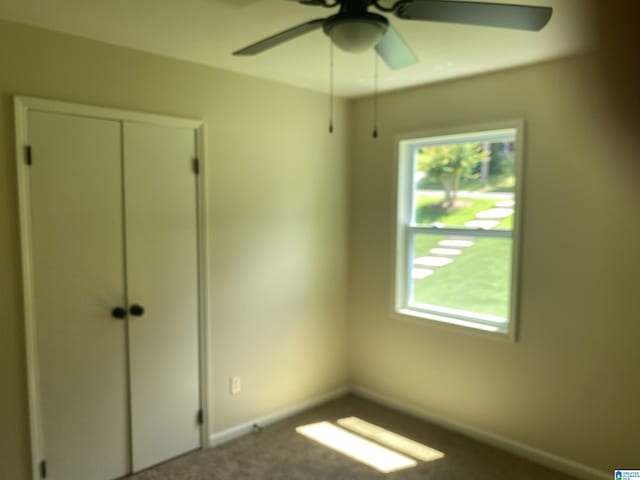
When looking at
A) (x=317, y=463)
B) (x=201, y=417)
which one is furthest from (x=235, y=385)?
(x=317, y=463)

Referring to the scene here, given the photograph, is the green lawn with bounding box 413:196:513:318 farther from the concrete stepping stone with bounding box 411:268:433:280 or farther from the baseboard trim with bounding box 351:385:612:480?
the baseboard trim with bounding box 351:385:612:480

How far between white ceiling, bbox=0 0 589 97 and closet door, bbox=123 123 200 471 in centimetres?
51

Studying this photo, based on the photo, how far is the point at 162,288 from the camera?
2.82m

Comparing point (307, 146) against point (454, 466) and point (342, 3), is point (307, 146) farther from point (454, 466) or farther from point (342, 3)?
point (454, 466)

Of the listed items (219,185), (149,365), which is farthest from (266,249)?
(149,365)

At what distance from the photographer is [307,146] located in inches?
140

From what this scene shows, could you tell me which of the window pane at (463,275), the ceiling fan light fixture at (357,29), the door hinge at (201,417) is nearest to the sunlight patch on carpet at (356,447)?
the door hinge at (201,417)

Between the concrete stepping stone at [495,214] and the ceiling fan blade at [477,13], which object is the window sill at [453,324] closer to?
the concrete stepping stone at [495,214]

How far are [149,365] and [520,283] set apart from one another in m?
2.34

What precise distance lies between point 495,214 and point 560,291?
2.17 feet

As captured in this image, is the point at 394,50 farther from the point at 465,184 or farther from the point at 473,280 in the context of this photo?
the point at 473,280

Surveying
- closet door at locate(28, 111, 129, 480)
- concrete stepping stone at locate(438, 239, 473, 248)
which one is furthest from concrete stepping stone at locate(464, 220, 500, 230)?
closet door at locate(28, 111, 129, 480)

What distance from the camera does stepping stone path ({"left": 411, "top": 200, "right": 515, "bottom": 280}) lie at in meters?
3.13

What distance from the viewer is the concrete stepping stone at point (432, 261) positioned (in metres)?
3.46
